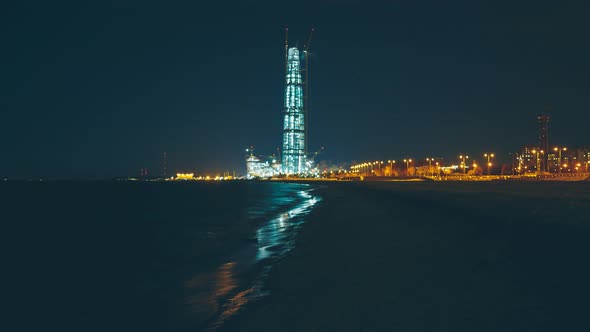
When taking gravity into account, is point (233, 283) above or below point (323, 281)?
below

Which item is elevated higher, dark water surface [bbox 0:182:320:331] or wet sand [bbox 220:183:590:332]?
wet sand [bbox 220:183:590:332]

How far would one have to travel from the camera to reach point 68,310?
866cm

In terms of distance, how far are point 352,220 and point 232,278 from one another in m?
12.2

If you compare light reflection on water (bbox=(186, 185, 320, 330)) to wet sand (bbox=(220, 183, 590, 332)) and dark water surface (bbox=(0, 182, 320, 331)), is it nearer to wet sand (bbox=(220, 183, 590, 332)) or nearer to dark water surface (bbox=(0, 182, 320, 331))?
dark water surface (bbox=(0, 182, 320, 331))

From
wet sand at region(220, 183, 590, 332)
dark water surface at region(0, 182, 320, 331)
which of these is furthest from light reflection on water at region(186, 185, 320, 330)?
wet sand at region(220, 183, 590, 332)

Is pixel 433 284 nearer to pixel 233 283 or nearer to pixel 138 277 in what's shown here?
pixel 233 283

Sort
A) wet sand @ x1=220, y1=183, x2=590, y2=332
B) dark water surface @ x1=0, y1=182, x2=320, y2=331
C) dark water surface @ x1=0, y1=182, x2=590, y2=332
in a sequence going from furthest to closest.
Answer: dark water surface @ x1=0, y1=182, x2=320, y2=331
dark water surface @ x1=0, y1=182, x2=590, y2=332
wet sand @ x1=220, y1=183, x2=590, y2=332

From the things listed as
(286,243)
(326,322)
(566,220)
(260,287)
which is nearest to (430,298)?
(326,322)

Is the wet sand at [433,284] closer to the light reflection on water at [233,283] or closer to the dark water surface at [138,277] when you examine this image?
the light reflection on water at [233,283]

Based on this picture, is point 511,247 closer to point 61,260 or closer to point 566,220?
point 566,220

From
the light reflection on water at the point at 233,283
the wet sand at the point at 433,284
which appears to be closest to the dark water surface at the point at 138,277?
the light reflection on water at the point at 233,283

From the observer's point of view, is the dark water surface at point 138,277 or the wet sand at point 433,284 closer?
the wet sand at point 433,284

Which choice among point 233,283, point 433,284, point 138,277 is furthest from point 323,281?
point 138,277

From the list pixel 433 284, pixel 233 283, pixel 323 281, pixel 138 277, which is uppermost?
pixel 433 284
